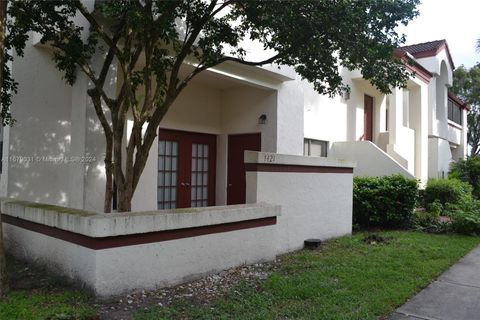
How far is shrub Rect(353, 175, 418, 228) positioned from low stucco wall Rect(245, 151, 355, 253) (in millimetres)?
1002

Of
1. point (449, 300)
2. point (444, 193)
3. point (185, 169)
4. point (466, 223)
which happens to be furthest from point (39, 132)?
point (444, 193)

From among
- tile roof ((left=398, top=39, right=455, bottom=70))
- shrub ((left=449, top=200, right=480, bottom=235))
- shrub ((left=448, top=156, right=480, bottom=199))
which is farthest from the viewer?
tile roof ((left=398, top=39, right=455, bottom=70))

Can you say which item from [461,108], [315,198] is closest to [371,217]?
[315,198]

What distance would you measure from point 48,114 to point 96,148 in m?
1.36

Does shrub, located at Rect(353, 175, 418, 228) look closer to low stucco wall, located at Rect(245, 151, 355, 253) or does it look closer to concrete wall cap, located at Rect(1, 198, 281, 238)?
low stucco wall, located at Rect(245, 151, 355, 253)

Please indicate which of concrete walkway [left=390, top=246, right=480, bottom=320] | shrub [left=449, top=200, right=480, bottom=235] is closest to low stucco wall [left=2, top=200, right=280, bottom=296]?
concrete walkway [left=390, top=246, right=480, bottom=320]

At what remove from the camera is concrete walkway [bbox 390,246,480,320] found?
15.5 ft

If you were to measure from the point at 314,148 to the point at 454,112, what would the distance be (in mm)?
16974

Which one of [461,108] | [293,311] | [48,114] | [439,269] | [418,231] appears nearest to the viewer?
[293,311]

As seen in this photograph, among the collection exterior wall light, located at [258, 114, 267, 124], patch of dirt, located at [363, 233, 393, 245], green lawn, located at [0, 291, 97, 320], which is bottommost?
green lawn, located at [0, 291, 97, 320]

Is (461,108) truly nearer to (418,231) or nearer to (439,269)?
(418,231)

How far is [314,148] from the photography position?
1421cm

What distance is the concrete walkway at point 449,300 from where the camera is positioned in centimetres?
474

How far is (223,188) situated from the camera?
1130cm
